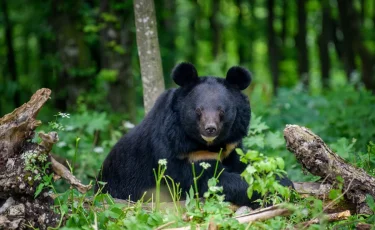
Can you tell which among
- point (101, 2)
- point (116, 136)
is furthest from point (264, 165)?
point (101, 2)

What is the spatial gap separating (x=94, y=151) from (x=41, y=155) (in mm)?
4726

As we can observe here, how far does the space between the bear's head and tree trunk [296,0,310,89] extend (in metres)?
13.4

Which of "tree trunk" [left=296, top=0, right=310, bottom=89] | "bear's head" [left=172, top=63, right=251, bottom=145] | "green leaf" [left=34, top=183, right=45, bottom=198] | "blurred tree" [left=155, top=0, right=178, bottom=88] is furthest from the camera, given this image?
"tree trunk" [left=296, top=0, right=310, bottom=89]

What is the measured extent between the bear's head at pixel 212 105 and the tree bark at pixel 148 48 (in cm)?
198

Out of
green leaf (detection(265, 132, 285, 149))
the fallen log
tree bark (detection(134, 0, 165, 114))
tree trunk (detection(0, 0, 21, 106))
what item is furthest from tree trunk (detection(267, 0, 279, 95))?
the fallen log

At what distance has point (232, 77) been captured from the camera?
23.0 ft

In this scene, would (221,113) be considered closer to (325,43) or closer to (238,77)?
(238,77)

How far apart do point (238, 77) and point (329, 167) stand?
63.2 inches

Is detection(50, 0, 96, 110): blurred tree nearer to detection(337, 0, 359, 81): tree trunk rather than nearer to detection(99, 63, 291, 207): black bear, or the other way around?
detection(99, 63, 291, 207): black bear

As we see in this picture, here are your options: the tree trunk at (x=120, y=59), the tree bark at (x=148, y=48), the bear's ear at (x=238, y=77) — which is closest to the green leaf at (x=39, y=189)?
the bear's ear at (x=238, y=77)

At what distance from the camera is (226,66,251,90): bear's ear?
6.96m

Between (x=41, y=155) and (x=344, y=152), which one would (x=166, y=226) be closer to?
(x=41, y=155)

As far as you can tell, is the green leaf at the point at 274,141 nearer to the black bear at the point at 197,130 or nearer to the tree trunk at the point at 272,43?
the black bear at the point at 197,130

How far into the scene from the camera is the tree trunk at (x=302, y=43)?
20641 mm
